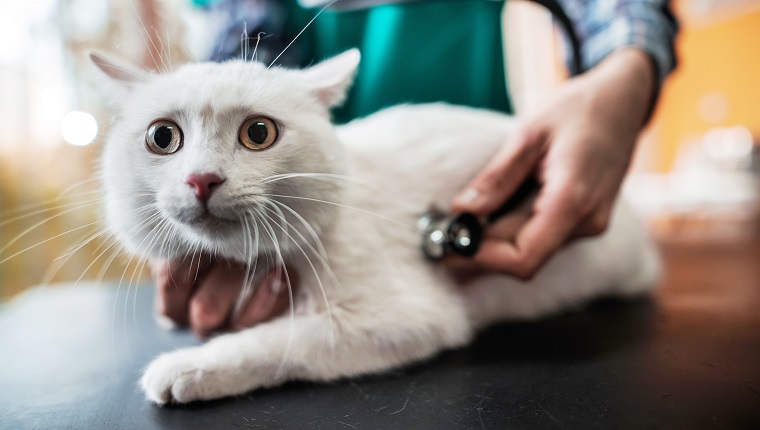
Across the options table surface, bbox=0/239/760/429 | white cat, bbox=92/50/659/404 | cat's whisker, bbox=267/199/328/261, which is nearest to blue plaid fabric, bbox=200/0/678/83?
white cat, bbox=92/50/659/404

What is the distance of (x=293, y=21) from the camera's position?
0.83m

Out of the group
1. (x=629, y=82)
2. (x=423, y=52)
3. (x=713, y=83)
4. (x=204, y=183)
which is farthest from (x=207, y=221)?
(x=713, y=83)

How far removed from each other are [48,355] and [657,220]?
724 cm

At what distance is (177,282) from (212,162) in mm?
300

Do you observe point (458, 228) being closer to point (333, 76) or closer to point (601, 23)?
point (333, 76)

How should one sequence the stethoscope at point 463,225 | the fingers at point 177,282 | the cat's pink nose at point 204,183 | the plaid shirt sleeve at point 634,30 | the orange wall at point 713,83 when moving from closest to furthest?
the cat's pink nose at point 204,183, the fingers at point 177,282, the stethoscope at point 463,225, the plaid shirt sleeve at point 634,30, the orange wall at point 713,83

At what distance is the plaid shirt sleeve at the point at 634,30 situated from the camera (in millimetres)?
1094

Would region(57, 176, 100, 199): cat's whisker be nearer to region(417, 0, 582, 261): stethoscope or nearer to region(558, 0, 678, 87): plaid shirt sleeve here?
region(417, 0, 582, 261): stethoscope

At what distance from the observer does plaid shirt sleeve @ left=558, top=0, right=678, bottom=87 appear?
1094 millimetres

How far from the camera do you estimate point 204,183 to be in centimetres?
56

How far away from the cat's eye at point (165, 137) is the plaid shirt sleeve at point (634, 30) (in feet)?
2.80

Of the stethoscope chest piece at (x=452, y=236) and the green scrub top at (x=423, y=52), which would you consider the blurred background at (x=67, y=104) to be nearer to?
the green scrub top at (x=423, y=52)

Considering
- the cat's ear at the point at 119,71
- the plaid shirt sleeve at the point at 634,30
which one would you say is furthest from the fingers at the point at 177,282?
the plaid shirt sleeve at the point at 634,30

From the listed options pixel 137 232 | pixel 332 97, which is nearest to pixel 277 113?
pixel 332 97
